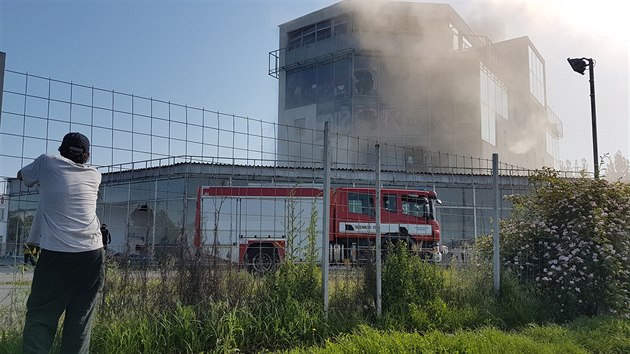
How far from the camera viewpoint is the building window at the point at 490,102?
3453 cm

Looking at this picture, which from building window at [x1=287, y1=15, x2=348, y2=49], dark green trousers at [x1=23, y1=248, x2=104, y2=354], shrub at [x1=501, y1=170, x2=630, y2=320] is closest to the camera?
dark green trousers at [x1=23, y1=248, x2=104, y2=354]

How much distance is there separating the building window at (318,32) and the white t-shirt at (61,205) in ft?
107

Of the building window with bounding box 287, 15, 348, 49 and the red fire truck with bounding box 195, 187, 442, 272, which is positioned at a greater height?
the building window with bounding box 287, 15, 348, 49

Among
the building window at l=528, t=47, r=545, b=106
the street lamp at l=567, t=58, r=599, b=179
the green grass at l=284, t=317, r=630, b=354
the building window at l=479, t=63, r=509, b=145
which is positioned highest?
the building window at l=528, t=47, r=545, b=106

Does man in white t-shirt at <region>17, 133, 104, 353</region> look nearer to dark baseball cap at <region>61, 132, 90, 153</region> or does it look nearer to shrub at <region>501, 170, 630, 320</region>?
dark baseball cap at <region>61, 132, 90, 153</region>

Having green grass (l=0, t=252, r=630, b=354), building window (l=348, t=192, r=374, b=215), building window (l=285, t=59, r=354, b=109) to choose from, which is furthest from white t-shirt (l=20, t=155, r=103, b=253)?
building window (l=285, t=59, r=354, b=109)

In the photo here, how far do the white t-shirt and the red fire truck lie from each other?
1.81 m

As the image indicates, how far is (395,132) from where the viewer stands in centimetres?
3359

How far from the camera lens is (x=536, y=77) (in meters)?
43.3

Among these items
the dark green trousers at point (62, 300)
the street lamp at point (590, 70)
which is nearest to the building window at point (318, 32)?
the street lamp at point (590, 70)

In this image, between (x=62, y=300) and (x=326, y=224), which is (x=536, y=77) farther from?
(x=62, y=300)

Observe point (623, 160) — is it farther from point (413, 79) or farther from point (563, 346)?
point (563, 346)

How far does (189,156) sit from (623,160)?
2330 inches

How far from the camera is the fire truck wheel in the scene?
5680 mm
